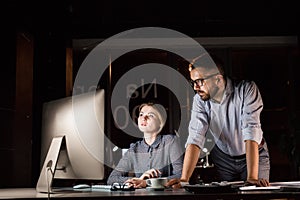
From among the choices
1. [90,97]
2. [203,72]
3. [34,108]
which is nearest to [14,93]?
[34,108]

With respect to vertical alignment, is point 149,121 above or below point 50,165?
above

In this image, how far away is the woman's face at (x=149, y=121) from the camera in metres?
3.16

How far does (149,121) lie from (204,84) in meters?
0.53

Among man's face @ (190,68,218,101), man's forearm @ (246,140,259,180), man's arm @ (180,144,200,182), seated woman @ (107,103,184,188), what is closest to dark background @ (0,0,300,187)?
man's face @ (190,68,218,101)

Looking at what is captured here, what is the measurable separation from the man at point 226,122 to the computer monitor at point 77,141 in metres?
1.12

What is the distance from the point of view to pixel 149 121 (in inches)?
124

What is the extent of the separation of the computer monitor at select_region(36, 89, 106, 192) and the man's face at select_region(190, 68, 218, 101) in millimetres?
1442

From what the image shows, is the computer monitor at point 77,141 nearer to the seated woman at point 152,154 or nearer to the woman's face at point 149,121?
the seated woman at point 152,154

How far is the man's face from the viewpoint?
3.04 meters

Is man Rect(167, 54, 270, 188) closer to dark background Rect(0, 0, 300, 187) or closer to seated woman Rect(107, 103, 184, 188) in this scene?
seated woman Rect(107, 103, 184, 188)

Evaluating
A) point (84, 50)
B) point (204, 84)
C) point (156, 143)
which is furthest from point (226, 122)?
point (84, 50)

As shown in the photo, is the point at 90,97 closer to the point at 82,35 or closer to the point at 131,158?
the point at 131,158

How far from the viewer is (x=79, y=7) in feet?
12.1

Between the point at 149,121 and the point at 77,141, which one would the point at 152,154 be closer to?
the point at 149,121
